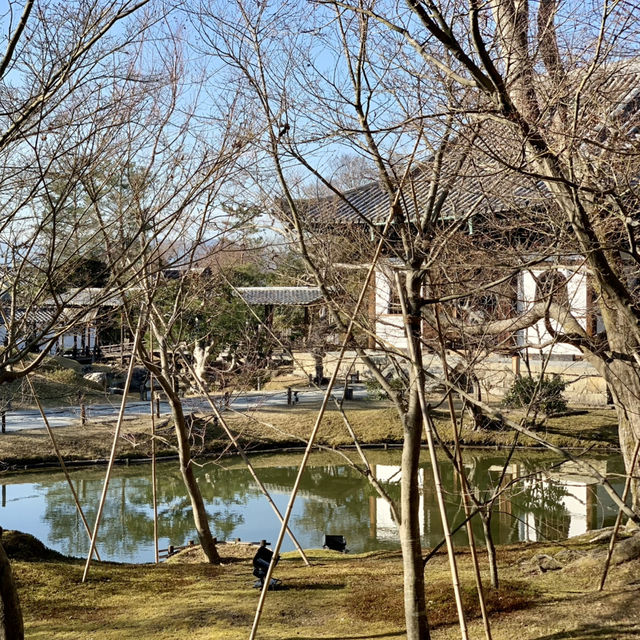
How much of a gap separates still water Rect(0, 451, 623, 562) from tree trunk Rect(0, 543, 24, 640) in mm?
4777

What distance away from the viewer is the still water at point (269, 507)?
31.1 feet

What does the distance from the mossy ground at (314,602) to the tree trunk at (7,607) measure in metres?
0.73

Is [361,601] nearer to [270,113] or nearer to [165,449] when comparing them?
[270,113]

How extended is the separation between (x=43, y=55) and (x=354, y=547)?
698 centimetres

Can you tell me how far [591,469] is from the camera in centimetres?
369

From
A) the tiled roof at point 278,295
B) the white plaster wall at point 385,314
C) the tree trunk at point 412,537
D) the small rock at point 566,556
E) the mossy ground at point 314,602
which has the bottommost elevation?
the mossy ground at point 314,602

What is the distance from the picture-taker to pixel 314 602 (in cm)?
554

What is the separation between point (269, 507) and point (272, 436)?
3869 mm

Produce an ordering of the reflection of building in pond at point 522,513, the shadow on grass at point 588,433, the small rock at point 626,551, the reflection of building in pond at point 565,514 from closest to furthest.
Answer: the small rock at point 626,551 < the reflection of building in pond at point 522,513 < the reflection of building in pond at point 565,514 < the shadow on grass at point 588,433

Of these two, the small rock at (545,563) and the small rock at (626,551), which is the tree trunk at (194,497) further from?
the small rock at (626,551)

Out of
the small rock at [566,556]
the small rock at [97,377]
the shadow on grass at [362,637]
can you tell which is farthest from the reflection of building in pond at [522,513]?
the small rock at [97,377]

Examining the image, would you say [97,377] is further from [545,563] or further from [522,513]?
[545,563]

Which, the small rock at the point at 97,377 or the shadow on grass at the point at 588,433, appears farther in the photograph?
the small rock at the point at 97,377

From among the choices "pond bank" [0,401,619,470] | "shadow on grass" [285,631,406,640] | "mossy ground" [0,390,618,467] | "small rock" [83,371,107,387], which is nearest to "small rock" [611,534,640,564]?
"shadow on grass" [285,631,406,640]
